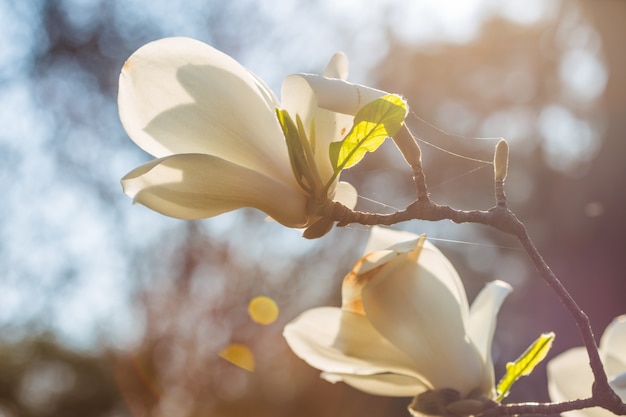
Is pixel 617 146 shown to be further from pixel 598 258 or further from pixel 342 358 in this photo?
pixel 342 358

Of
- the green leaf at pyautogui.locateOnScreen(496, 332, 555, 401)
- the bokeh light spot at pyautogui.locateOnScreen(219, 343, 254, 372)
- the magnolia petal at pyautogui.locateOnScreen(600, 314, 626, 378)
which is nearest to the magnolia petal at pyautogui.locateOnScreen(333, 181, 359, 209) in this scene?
the green leaf at pyautogui.locateOnScreen(496, 332, 555, 401)

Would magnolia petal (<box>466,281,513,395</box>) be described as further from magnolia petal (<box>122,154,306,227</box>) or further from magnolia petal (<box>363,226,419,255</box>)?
magnolia petal (<box>122,154,306,227</box>)

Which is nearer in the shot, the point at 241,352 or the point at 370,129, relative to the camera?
the point at 370,129

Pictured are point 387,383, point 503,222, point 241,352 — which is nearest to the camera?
point 503,222

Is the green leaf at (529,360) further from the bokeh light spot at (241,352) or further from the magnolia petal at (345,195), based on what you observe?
the bokeh light spot at (241,352)

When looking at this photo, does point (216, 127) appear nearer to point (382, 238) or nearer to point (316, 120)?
point (316, 120)

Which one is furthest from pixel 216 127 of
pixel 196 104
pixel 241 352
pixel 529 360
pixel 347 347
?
pixel 241 352

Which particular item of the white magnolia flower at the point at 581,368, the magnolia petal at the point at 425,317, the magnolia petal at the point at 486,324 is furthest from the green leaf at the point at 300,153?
the white magnolia flower at the point at 581,368

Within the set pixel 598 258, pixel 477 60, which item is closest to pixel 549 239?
pixel 598 258
